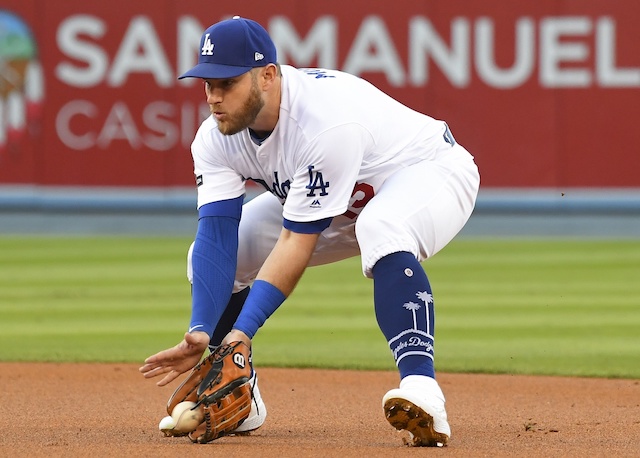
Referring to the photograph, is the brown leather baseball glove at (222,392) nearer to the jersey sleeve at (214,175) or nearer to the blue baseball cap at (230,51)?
the jersey sleeve at (214,175)

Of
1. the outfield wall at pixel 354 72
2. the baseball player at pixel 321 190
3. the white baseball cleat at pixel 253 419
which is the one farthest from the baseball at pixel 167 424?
the outfield wall at pixel 354 72

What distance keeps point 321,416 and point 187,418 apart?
1.01 meters

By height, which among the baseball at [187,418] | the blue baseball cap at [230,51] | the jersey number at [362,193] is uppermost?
the blue baseball cap at [230,51]

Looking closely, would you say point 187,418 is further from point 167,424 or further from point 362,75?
point 362,75

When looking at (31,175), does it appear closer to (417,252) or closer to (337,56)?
(337,56)

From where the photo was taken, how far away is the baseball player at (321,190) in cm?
381

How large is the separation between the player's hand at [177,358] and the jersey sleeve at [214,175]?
23.5 inches

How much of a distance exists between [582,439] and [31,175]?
39.4 ft

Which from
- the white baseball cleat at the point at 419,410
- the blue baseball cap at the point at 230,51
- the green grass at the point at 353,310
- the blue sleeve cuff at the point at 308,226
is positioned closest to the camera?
the white baseball cleat at the point at 419,410

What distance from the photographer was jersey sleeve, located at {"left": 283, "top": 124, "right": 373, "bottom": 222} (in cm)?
388

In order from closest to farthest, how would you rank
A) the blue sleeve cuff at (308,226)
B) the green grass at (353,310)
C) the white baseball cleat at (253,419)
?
the blue sleeve cuff at (308,226) < the white baseball cleat at (253,419) < the green grass at (353,310)

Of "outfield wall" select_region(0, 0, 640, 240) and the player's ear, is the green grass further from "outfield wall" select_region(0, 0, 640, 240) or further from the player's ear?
the player's ear

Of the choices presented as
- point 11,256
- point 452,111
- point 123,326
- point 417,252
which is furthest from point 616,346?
point 452,111

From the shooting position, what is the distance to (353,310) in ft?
28.4
